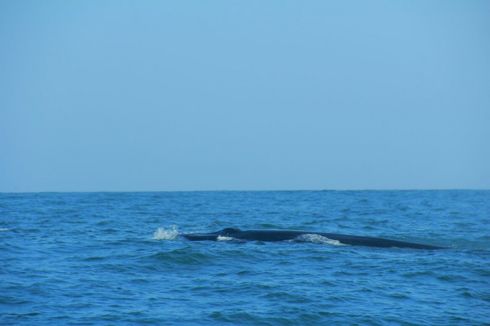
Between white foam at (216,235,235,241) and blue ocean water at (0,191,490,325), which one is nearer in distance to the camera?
blue ocean water at (0,191,490,325)

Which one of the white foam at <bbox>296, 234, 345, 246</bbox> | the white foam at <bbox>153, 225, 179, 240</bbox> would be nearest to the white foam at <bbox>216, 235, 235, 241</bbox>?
the white foam at <bbox>153, 225, 179, 240</bbox>

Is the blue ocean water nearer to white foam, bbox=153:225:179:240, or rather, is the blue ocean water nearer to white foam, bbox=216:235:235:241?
white foam, bbox=153:225:179:240

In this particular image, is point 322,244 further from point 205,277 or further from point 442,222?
point 442,222

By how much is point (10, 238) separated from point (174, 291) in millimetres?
12565

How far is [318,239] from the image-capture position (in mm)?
24875

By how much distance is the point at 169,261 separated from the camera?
19.6 metres

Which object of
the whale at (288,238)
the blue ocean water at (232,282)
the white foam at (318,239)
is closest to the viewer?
the blue ocean water at (232,282)

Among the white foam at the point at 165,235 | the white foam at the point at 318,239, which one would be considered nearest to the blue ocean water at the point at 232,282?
the white foam at the point at 165,235

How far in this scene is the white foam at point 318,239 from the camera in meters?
24.4

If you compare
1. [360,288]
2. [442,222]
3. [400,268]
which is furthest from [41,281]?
[442,222]

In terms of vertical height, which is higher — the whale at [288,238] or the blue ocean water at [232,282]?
the whale at [288,238]

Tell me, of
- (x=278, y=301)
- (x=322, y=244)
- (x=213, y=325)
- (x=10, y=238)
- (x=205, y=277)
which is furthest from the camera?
(x=10, y=238)

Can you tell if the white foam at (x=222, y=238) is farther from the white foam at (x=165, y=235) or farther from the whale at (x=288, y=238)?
the white foam at (x=165, y=235)

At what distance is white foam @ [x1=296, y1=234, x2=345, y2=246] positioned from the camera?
2437cm
